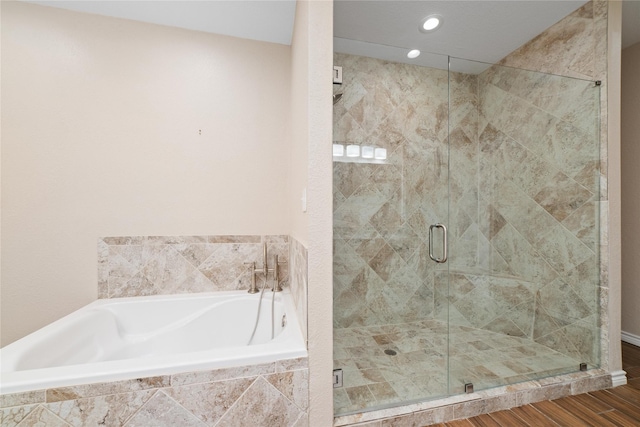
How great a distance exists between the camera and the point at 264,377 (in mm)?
1143

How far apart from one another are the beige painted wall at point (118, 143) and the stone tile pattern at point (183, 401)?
1.06 metres

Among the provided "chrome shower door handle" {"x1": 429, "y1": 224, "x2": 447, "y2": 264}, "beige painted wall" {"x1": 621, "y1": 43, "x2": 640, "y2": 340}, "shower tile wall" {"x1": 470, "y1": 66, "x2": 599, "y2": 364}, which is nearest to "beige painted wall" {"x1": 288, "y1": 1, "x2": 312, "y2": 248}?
"chrome shower door handle" {"x1": 429, "y1": 224, "x2": 447, "y2": 264}

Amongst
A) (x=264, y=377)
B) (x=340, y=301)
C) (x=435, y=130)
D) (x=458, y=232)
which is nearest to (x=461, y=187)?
(x=458, y=232)

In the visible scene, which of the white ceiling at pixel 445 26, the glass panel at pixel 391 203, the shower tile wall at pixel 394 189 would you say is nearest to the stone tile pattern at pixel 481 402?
the glass panel at pixel 391 203

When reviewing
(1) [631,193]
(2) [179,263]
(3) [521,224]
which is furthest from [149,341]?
(1) [631,193]

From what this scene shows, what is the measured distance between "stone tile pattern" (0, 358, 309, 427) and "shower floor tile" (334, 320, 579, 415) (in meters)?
0.35

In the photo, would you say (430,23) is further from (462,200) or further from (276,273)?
(276,273)

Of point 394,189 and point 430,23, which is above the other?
point 430,23

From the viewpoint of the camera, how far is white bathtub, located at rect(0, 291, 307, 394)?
1042 millimetres

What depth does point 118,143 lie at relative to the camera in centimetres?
187

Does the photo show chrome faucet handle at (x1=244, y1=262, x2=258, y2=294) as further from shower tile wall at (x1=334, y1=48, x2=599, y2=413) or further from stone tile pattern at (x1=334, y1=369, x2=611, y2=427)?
stone tile pattern at (x1=334, y1=369, x2=611, y2=427)

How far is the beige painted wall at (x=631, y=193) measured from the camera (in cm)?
220

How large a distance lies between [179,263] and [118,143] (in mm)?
998

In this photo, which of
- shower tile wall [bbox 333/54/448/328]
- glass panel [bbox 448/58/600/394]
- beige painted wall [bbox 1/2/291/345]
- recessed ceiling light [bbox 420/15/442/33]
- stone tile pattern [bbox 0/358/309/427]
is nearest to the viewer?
stone tile pattern [bbox 0/358/309/427]
